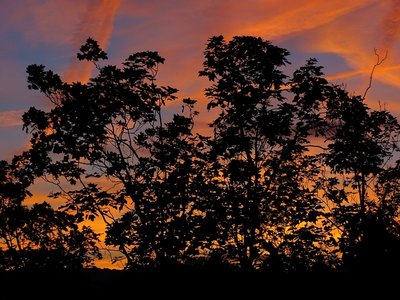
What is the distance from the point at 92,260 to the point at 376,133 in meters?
16.6

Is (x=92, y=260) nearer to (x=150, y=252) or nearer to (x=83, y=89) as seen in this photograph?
(x=150, y=252)

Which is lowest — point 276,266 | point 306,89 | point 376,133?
point 276,266

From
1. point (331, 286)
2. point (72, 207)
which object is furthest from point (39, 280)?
point (331, 286)

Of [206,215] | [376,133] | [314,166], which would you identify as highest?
[376,133]

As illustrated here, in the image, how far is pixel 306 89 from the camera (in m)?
21.8

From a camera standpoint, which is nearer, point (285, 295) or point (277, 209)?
point (285, 295)

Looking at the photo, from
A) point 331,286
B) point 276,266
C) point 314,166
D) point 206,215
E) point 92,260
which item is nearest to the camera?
point 331,286

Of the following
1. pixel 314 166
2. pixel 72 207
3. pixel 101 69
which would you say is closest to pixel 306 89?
pixel 314 166

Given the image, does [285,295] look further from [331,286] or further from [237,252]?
[237,252]

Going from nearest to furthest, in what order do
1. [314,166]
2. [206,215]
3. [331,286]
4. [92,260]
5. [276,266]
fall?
[331,286], [276,266], [206,215], [314,166], [92,260]

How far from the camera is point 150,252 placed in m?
21.4

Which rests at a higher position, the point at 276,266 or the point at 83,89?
the point at 83,89

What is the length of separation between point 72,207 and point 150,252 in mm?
3893

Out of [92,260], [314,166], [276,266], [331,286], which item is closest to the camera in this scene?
[331,286]
